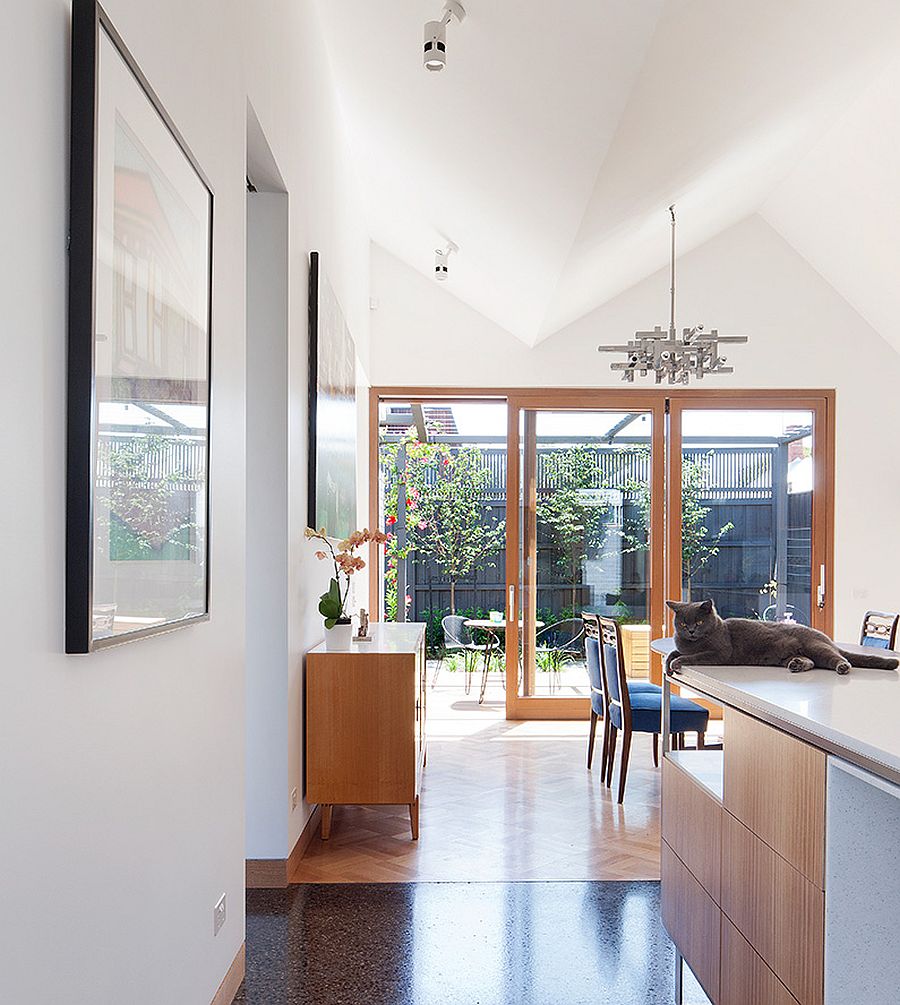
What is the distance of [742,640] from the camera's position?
112 inches

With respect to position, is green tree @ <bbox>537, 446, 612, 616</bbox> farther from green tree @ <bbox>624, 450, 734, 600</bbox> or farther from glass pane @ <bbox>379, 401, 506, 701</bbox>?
glass pane @ <bbox>379, 401, 506, 701</bbox>

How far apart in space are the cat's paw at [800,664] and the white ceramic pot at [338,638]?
2.23m

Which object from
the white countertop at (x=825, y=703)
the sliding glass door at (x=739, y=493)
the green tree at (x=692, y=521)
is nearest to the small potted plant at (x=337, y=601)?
the white countertop at (x=825, y=703)

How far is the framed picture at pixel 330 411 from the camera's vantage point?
4.55m

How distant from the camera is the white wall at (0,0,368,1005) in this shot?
4.66 ft

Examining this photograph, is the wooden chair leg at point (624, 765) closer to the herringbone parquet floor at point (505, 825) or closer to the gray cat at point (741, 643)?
the herringbone parquet floor at point (505, 825)

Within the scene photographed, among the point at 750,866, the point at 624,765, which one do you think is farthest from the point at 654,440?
the point at 750,866

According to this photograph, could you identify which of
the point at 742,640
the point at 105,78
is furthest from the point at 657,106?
the point at 105,78

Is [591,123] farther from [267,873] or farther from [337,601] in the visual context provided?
[267,873]

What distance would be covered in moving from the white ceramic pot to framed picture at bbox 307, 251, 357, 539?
488 millimetres

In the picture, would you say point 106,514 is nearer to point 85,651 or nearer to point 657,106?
point 85,651

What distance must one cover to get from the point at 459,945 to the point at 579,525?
189 inches

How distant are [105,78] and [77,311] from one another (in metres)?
0.41

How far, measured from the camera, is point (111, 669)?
1843 mm
